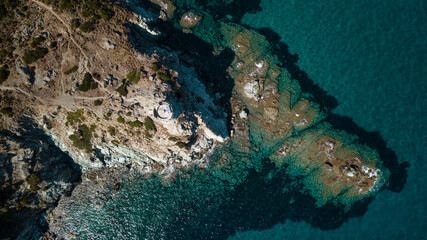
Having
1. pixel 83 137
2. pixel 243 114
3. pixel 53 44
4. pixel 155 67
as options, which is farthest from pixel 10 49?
pixel 243 114

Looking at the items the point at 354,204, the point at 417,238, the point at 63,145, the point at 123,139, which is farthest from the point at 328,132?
the point at 63,145

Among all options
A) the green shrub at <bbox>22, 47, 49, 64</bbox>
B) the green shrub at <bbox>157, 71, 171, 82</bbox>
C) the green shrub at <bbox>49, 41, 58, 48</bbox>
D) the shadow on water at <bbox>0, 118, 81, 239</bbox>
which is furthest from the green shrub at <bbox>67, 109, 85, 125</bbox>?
the green shrub at <bbox>157, 71, 171, 82</bbox>

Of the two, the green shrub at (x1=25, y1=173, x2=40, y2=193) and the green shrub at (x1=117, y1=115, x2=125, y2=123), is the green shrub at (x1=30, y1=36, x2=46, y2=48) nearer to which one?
the green shrub at (x1=117, y1=115, x2=125, y2=123)

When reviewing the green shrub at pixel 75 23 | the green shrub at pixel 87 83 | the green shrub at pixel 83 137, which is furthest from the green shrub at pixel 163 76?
the green shrub at pixel 83 137

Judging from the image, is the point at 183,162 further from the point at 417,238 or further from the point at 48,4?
the point at 417,238

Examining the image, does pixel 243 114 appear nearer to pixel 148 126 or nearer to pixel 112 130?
pixel 148 126
